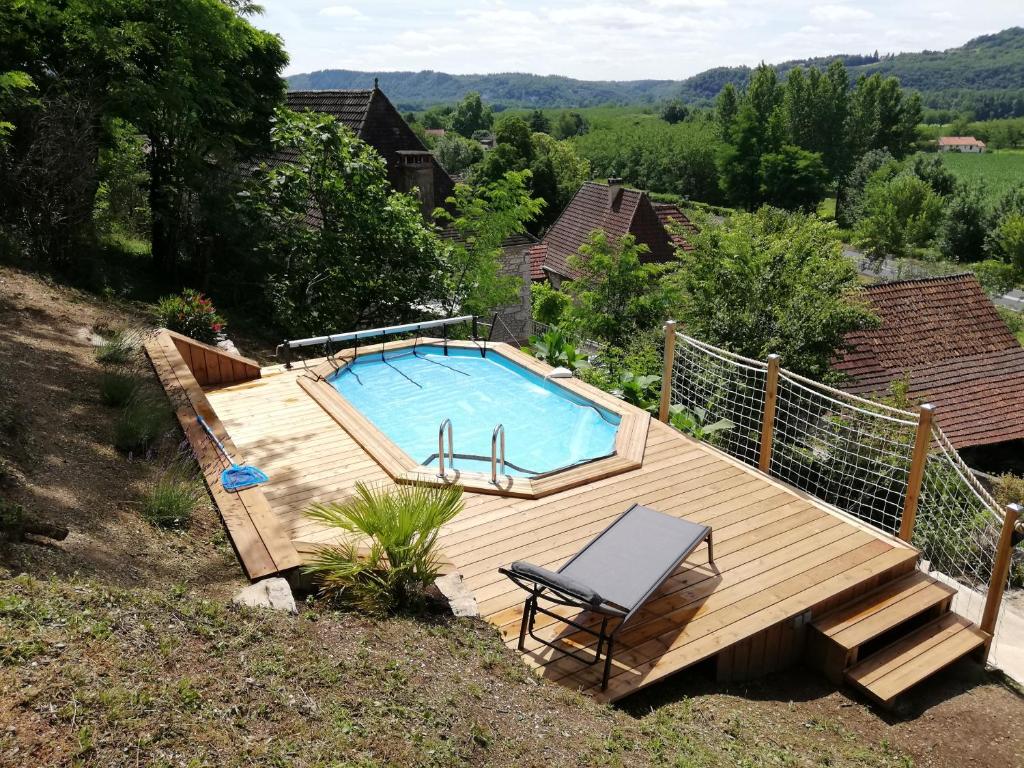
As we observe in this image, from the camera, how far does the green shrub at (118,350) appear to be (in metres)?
7.04

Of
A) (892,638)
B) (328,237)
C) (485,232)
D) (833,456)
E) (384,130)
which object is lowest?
(892,638)

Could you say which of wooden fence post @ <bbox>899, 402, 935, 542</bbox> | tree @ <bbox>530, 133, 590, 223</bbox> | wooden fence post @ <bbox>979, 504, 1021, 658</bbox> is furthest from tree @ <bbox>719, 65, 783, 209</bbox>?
wooden fence post @ <bbox>979, 504, 1021, 658</bbox>

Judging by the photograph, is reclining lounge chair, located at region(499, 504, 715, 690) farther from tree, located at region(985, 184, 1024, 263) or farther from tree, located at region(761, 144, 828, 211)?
tree, located at region(761, 144, 828, 211)

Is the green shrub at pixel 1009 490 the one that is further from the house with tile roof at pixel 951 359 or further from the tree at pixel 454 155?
the tree at pixel 454 155

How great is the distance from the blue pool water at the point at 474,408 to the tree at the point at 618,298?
366cm

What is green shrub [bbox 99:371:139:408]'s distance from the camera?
6.05 metres

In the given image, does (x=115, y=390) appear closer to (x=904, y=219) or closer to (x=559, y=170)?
(x=904, y=219)

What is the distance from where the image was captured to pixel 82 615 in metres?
2.99

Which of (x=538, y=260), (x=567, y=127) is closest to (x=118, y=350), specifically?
(x=538, y=260)

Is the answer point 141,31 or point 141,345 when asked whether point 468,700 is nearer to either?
point 141,345

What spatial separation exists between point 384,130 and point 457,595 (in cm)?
1487

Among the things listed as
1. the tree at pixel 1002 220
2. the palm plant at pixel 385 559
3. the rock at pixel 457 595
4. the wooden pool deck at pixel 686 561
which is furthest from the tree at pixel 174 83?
the tree at pixel 1002 220

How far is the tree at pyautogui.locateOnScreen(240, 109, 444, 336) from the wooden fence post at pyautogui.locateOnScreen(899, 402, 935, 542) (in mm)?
7773

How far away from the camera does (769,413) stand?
6.40m
